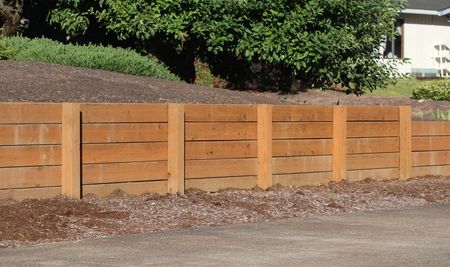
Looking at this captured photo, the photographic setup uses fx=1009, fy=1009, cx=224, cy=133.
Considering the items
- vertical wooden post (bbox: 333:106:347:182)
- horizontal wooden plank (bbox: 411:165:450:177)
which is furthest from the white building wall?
vertical wooden post (bbox: 333:106:347:182)

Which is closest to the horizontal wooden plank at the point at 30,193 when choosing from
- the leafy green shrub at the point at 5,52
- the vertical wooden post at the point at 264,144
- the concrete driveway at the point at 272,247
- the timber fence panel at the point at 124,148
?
the timber fence panel at the point at 124,148

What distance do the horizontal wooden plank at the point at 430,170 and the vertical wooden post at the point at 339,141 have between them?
2.18 meters

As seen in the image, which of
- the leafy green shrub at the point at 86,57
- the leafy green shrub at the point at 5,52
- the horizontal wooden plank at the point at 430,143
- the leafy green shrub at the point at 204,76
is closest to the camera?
the horizontal wooden plank at the point at 430,143

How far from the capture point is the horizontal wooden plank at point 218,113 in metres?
14.1

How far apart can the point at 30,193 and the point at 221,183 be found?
125 inches

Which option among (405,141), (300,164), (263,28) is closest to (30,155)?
(300,164)

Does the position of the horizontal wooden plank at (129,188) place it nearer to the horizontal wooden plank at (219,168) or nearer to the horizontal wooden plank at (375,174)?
the horizontal wooden plank at (219,168)

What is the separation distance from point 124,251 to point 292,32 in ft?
37.9

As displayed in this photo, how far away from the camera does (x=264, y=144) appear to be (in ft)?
49.2

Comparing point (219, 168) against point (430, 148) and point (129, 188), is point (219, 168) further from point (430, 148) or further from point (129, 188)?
point (430, 148)

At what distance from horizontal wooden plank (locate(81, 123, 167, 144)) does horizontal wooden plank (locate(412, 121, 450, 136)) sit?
5.99 m

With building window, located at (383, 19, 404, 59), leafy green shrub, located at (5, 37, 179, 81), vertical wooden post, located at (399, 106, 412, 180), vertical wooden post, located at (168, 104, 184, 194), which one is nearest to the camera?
vertical wooden post, located at (168, 104, 184, 194)

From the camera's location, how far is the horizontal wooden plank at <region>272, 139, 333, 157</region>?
15.3 m

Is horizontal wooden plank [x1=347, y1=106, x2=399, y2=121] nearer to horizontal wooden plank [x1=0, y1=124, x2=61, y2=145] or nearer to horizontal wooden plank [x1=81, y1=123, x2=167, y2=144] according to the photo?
horizontal wooden plank [x1=81, y1=123, x2=167, y2=144]
